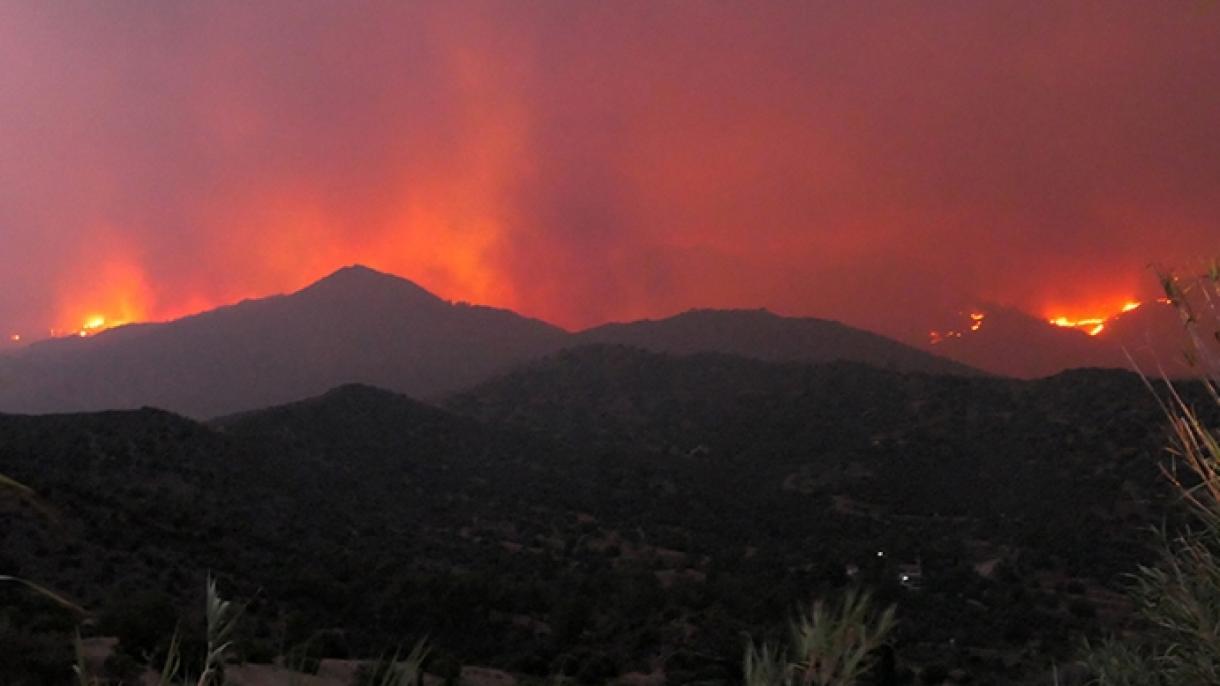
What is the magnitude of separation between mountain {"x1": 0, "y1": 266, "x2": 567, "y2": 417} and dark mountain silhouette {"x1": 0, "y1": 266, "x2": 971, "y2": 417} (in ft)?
0.81

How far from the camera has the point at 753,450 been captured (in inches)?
3228

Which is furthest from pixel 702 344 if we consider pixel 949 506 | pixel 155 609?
pixel 155 609

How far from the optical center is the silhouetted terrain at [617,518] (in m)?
31.9

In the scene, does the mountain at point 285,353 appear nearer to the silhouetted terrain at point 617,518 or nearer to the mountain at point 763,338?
the mountain at point 763,338

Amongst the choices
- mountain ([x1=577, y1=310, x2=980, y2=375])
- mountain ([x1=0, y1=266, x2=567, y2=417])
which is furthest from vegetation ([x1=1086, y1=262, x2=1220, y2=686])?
mountain ([x1=0, y1=266, x2=567, y2=417])

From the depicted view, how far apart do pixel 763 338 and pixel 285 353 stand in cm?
7926

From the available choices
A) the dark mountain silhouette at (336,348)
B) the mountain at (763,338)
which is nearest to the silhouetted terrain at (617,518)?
the mountain at (763,338)

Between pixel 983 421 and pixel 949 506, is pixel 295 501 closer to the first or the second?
pixel 949 506

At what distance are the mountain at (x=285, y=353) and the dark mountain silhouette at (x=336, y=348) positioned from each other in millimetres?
248

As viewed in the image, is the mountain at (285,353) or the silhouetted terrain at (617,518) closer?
the silhouetted terrain at (617,518)

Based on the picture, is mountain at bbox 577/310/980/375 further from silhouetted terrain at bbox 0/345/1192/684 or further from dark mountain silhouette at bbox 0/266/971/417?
silhouetted terrain at bbox 0/345/1192/684

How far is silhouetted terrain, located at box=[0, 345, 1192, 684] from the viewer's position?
105 feet

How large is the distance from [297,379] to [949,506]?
10438cm

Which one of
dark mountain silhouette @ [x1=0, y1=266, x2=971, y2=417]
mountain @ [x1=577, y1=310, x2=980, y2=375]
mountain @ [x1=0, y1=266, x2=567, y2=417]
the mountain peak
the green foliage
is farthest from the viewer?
the mountain peak
